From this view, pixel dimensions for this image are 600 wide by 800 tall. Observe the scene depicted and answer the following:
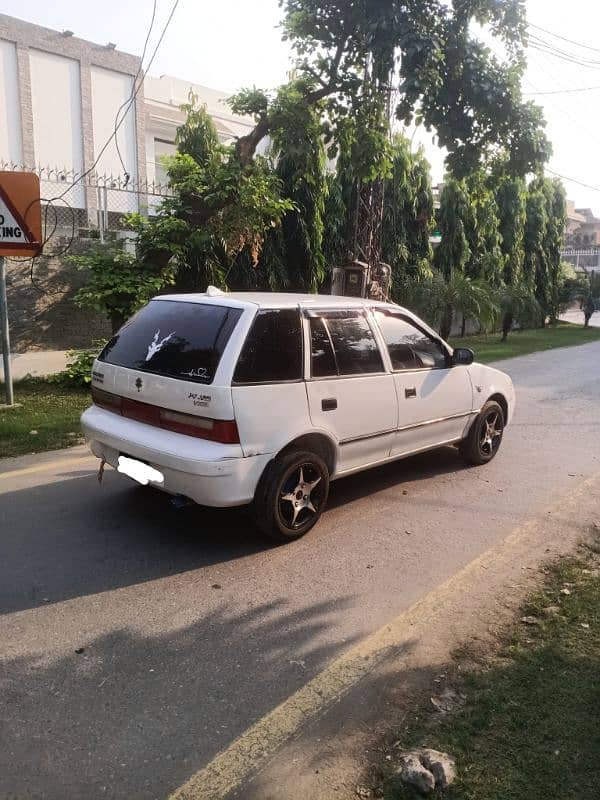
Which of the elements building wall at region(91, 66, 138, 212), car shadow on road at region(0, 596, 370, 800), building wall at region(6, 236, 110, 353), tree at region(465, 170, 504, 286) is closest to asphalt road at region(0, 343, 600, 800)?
car shadow on road at region(0, 596, 370, 800)

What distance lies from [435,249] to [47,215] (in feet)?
46.3

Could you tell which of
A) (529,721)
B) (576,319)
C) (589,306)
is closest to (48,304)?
(529,721)

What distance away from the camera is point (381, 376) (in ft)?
17.1

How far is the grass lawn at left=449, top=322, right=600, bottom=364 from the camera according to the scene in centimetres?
1767

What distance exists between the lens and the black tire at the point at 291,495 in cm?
436

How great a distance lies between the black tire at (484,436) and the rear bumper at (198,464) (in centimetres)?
281

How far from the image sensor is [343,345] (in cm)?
498

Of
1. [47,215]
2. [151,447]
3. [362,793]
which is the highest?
[47,215]

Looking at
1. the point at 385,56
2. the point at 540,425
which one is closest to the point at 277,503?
the point at 540,425

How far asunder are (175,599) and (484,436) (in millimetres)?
3879

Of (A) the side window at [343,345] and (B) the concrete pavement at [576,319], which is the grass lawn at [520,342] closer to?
(B) the concrete pavement at [576,319]

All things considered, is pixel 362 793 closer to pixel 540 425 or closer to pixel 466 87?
pixel 540 425

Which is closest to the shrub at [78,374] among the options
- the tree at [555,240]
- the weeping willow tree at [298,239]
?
the weeping willow tree at [298,239]

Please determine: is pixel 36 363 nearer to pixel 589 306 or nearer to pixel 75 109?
pixel 75 109
